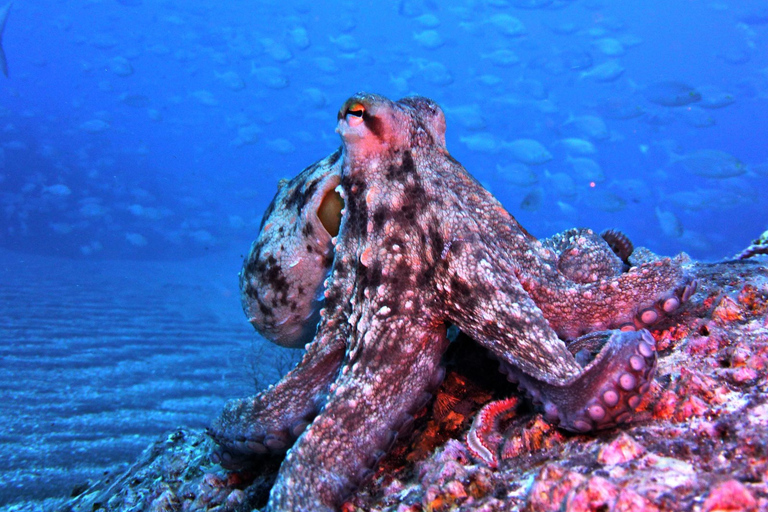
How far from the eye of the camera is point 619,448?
141cm

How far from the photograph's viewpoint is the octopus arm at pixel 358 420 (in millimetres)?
1806

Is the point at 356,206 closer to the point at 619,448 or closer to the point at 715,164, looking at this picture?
the point at 619,448

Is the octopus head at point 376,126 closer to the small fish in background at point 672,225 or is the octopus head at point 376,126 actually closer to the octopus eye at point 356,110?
the octopus eye at point 356,110

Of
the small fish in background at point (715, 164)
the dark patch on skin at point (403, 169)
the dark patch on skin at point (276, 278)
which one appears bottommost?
the dark patch on skin at point (276, 278)

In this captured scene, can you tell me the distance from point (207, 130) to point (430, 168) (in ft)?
412

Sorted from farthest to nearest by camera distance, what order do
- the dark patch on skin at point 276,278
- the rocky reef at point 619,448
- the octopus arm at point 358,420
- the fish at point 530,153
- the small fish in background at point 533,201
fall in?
the fish at point 530,153, the small fish in background at point 533,201, the dark patch on skin at point 276,278, the octopus arm at point 358,420, the rocky reef at point 619,448

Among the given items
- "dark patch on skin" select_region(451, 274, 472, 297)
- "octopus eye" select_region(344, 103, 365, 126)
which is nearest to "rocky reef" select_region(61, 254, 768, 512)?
"dark patch on skin" select_region(451, 274, 472, 297)

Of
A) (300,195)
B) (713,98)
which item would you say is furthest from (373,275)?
(713,98)

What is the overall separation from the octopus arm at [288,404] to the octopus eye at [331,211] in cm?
67

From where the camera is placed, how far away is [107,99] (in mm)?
120562

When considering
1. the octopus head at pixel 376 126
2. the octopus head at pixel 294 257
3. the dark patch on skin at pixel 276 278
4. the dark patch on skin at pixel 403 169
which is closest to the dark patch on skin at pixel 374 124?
the octopus head at pixel 376 126

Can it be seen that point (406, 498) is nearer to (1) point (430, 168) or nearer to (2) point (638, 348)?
(2) point (638, 348)

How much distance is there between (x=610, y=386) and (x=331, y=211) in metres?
1.60

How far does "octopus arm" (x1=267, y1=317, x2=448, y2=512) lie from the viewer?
1.81 m
